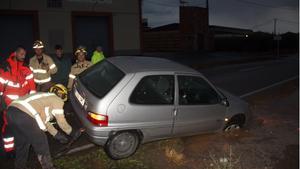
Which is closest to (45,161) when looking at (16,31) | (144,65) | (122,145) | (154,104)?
(122,145)

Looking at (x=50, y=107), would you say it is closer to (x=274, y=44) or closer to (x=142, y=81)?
(x=142, y=81)

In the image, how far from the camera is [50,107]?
A: 488 cm

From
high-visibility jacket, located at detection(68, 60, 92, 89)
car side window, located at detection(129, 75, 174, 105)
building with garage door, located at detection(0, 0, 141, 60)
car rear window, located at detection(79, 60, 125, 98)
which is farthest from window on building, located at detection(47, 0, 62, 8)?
car side window, located at detection(129, 75, 174, 105)

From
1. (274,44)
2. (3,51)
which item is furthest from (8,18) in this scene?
(274,44)

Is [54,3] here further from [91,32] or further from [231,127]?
[231,127]

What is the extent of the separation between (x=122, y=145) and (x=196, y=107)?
61.9 inches

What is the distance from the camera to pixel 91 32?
69.0 ft

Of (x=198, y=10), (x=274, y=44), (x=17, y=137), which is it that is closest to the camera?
(x=17, y=137)

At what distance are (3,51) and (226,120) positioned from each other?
14.6 m

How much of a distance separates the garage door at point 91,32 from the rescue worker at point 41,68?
12.5 metres

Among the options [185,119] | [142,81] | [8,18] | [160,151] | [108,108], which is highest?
[8,18]

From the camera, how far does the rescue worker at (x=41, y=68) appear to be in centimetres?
768

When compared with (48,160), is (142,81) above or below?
above

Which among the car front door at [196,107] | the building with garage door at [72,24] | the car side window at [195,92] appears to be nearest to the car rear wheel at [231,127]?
the car front door at [196,107]
